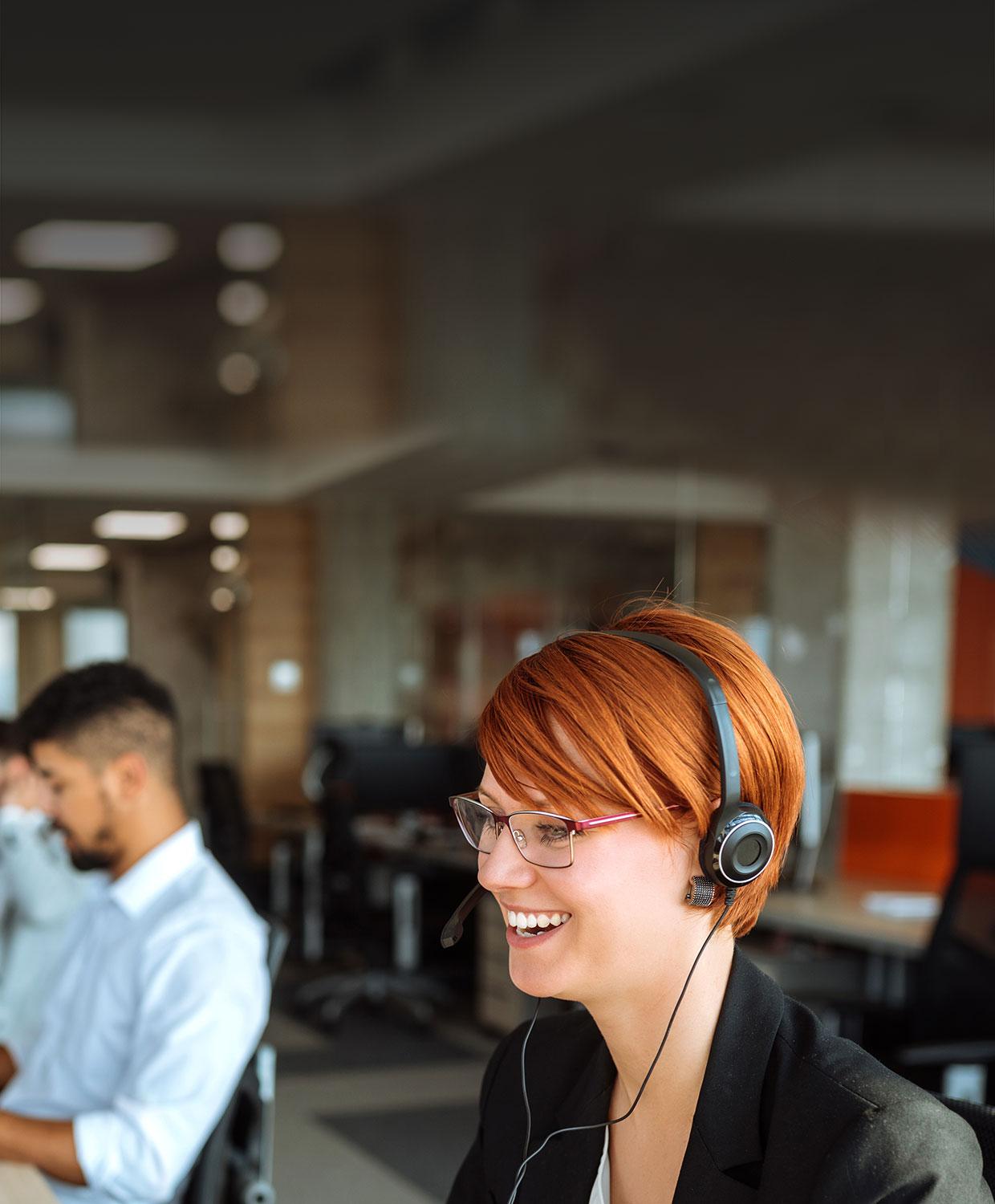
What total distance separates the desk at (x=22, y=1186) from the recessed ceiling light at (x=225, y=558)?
7442 mm

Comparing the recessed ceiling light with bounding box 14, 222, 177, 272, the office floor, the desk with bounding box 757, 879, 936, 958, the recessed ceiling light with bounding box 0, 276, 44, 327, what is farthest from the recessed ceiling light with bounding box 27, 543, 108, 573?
the desk with bounding box 757, 879, 936, 958

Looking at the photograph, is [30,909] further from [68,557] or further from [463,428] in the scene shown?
[68,557]

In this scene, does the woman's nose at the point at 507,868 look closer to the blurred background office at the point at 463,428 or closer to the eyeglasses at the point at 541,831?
the eyeglasses at the point at 541,831

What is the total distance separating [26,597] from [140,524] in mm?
845

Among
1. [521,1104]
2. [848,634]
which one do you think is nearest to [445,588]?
[848,634]

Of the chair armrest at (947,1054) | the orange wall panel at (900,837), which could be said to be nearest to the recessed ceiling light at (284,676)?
the orange wall panel at (900,837)

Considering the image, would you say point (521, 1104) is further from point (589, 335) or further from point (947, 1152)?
point (589, 335)

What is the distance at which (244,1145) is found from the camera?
6.55 ft

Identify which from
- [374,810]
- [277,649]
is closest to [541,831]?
[374,810]

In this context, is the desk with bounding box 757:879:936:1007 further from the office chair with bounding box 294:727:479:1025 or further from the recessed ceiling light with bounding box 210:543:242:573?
the recessed ceiling light with bounding box 210:543:242:573

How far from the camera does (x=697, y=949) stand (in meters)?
1.12

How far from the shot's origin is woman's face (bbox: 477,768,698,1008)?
3.55ft

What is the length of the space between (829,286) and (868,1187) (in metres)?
5.31

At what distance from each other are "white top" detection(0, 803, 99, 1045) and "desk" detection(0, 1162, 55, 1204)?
1331mm
